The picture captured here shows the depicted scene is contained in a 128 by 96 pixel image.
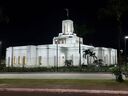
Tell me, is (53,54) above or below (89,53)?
below

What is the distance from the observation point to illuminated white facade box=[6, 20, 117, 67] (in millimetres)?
59094

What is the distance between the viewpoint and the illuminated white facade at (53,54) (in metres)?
59.1

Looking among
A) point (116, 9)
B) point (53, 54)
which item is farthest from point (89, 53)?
point (116, 9)

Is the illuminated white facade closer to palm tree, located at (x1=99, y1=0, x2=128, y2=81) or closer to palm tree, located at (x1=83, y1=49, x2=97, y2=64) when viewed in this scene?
palm tree, located at (x1=83, y1=49, x2=97, y2=64)

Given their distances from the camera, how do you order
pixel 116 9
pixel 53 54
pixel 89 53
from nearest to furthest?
pixel 116 9 → pixel 53 54 → pixel 89 53

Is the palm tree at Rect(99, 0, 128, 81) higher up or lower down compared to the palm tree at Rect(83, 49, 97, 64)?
higher up

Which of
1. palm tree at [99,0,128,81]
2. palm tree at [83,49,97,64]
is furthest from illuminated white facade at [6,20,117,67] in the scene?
palm tree at [99,0,128,81]

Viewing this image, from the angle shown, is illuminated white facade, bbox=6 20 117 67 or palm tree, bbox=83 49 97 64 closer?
illuminated white facade, bbox=6 20 117 67

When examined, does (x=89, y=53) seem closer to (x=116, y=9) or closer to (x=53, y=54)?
(x=53, y=54)

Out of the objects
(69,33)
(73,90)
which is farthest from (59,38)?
(73,90)

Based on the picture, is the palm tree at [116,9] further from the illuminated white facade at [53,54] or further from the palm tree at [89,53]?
the palm tree at [89,53]

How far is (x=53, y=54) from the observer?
2334 inches

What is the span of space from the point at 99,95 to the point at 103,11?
13156 millimetres

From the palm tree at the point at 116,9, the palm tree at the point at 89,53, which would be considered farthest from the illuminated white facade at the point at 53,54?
the palm tree at the point at 116,9
